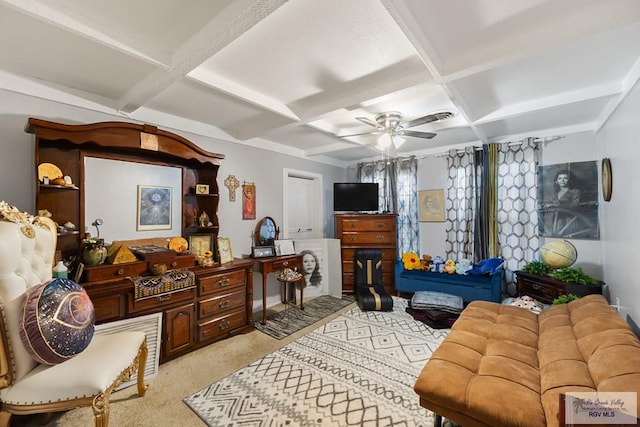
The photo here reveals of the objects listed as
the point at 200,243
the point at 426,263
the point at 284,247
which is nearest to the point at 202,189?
the point at 200,243

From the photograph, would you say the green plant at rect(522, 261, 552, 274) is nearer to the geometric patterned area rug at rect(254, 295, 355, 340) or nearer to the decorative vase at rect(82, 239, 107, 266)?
the geometric patterned area rug at rect(254, 295, 355, 340)

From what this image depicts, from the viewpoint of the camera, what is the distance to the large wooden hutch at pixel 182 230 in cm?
212

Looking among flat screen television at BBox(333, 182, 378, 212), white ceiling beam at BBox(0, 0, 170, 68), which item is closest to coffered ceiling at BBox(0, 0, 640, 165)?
white ceiling beam at BBox(0, 0, 170, 68)

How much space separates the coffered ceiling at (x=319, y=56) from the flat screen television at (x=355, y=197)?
1.87m

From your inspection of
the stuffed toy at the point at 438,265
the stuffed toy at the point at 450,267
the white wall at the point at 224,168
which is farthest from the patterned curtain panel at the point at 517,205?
the white wall at the point at 224,168

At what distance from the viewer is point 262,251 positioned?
358cm

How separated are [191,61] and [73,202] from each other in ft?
5.48

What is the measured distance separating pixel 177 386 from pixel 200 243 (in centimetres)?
→ 139

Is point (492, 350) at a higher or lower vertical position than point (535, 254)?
lower

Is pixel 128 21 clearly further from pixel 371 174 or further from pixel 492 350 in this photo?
pixel 371 174

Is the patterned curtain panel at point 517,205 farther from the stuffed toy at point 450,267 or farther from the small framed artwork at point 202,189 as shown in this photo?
the small framed artwork at point 202,189

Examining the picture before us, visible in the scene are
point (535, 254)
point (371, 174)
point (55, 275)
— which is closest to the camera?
point (55, 275)

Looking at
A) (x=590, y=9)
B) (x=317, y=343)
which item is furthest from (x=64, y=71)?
(x=590, y=9)

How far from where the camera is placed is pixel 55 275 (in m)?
1.92
